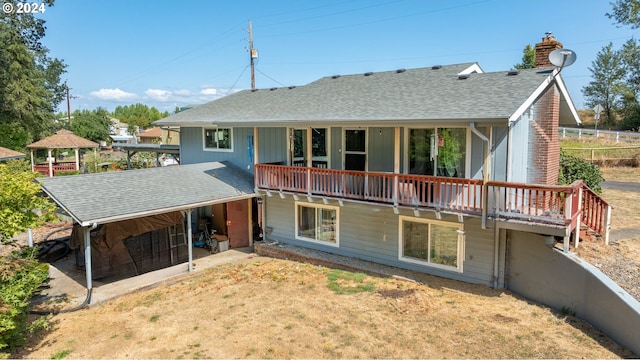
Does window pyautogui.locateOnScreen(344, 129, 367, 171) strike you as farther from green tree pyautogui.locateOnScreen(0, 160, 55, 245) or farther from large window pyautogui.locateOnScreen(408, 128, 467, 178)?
green tree pyautogui.locateOnScreen(0, 160, 55, 245)

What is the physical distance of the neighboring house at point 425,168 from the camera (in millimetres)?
10016

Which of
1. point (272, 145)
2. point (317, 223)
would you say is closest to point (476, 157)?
point (317, 223)

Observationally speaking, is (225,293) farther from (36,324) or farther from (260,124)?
(260,124)

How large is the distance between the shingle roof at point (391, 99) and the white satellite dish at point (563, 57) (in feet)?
1.82

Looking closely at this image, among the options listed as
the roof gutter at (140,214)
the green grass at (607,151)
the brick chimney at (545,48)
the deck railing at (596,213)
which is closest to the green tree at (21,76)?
the roof gutter at (140,214)

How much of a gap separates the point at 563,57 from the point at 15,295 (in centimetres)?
1424

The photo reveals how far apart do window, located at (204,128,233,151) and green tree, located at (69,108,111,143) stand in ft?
182

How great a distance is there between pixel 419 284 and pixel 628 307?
4.93 metres

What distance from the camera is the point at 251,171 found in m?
16.6

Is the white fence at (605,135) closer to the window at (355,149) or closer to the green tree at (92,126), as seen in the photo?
the window at (355,149)

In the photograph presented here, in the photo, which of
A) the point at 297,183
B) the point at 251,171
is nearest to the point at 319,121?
the point at 297,183

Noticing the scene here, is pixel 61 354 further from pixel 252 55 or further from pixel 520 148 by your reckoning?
pixel 252 55

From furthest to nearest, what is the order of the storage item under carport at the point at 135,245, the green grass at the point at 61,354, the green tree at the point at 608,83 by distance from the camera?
1. the green tree at the point at 608,83
2. the storage item under carport at the point at 135,245
3. the green grass at the point at 61,354

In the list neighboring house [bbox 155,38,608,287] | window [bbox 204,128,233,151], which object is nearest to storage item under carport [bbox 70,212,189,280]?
neighboring house [bbox 155,38,608,287]
